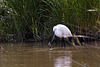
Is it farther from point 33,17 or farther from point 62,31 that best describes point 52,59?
point 33,17

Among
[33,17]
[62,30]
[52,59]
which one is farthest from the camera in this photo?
[33,17]

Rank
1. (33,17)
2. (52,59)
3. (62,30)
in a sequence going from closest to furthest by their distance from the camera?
(52,59) < (62,30) < (33,17)

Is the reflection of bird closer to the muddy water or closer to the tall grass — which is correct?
the tall grass

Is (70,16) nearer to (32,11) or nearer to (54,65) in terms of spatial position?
(32,11)

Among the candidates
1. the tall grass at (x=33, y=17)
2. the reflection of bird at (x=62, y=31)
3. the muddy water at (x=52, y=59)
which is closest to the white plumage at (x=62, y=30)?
the reflection of bird at (x=62, y=31)

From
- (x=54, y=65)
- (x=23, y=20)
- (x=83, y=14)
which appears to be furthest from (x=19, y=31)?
(x=54, y=65)

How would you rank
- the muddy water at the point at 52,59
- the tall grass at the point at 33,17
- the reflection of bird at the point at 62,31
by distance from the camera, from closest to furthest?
the muddy water at the point at 52,59, the reflection of bird at the point at 62,31, the tall grass at the point at 33,17

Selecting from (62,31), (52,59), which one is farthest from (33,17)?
(52,59)

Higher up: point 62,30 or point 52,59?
point 62,30

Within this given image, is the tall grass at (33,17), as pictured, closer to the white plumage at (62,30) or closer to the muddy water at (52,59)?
the white plumage at (62,30)

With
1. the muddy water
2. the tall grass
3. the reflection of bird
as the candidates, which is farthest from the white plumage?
the muddy water

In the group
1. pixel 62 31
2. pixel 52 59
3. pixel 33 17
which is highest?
pixel 33 17

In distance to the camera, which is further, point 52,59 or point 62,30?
point 62,30

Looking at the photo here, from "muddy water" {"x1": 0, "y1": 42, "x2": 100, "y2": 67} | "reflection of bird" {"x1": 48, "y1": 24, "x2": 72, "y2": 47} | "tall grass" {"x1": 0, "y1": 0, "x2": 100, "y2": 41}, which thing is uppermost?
"tall grass" {"x1": 0, "y1": 0, "x2": 100, "y2": 41}
